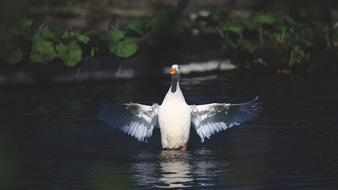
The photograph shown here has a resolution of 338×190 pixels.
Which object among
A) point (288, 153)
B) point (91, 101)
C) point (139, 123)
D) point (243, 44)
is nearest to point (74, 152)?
point (139, 123)

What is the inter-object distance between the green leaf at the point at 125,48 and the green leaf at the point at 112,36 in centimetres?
13

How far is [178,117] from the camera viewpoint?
23.8 ft

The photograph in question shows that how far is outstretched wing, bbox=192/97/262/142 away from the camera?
7227mm

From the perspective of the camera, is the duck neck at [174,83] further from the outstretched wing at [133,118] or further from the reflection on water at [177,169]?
the reflection on water at [177,169]

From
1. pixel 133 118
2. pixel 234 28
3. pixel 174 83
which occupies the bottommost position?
pixel 133 118

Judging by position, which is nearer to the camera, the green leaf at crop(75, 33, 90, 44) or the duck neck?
the duck neck

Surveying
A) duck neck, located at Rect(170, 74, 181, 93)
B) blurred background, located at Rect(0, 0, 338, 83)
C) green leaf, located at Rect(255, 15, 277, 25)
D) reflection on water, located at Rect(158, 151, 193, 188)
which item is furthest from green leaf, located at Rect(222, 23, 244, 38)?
reflection on water, located at Rect(158, 151, 193, 188)

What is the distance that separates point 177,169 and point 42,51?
5694 millimetres

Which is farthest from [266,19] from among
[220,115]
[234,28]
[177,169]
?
[177,169]

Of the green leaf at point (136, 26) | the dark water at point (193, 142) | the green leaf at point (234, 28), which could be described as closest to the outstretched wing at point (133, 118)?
the dark water at point (193, 142)

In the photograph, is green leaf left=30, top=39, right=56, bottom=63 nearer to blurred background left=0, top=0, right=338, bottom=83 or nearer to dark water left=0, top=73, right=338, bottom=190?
blurred background left=0, top=0, right=338, bottom=83

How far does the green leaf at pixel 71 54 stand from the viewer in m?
11.6

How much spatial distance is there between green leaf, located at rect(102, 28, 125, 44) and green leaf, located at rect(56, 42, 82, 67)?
0.64 m

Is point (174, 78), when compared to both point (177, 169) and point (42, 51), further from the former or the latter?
point (42, 51)
